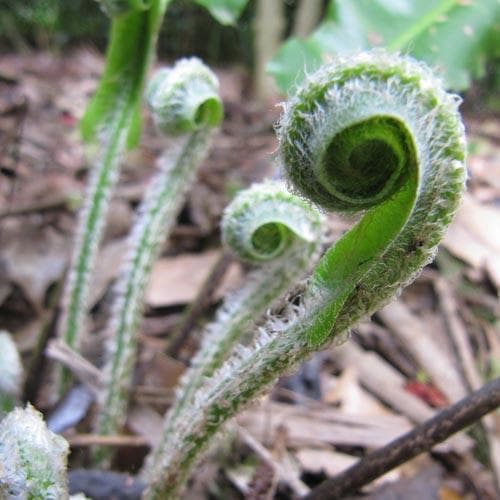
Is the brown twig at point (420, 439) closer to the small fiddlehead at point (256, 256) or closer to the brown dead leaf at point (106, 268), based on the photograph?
the small fiddlehead at point (256, 256)

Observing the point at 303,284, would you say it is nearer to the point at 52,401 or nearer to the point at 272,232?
the point at 272,232

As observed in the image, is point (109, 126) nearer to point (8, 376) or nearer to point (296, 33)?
point (8, 376)

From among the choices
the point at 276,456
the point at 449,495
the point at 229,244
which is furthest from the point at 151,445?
the point at 449,495

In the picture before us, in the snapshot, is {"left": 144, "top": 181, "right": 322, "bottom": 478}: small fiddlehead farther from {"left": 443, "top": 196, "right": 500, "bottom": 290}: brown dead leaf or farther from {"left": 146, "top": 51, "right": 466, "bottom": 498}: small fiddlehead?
{"left": 443, "top": 196, "right": 500, "bottom": 290}: brown dead leaf

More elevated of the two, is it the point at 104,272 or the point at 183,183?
the point at 104,272

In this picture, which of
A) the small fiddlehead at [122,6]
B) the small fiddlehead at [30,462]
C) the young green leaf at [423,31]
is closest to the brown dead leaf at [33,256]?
the small fiddlehead at [122,6]

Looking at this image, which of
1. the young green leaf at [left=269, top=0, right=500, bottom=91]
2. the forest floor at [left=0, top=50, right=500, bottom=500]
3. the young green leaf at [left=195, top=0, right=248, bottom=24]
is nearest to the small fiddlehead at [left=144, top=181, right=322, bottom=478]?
the forest floor at [left=0, top=50, right=500, bottom=500]
